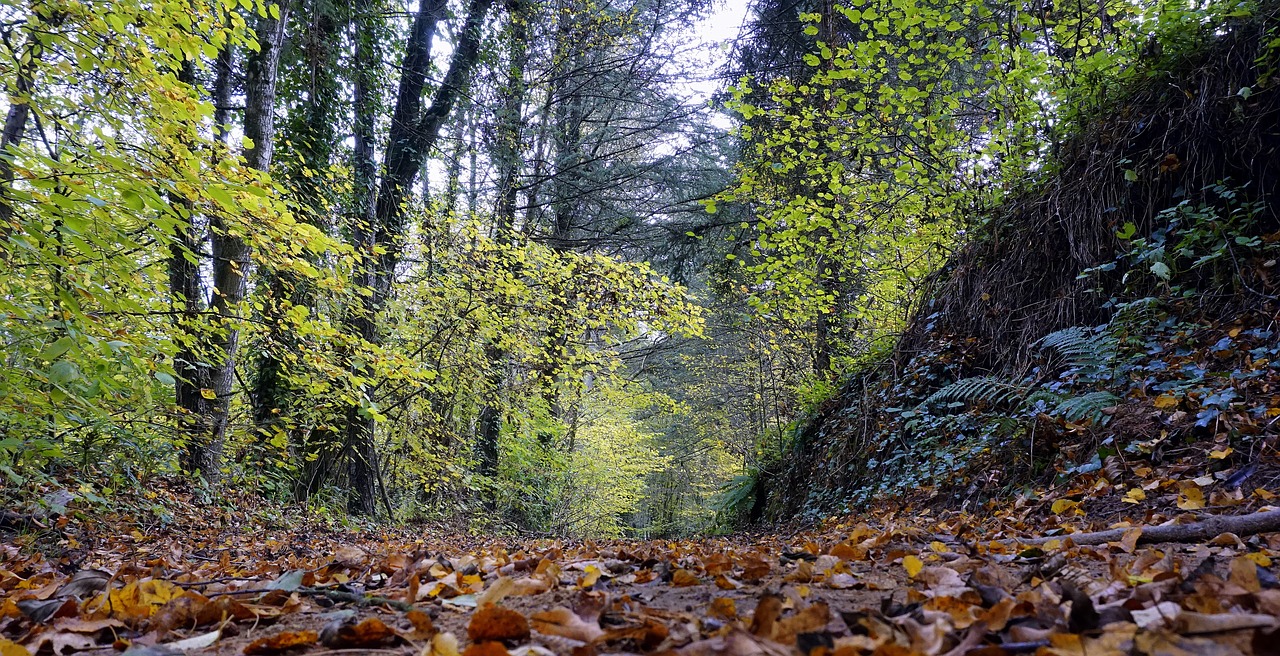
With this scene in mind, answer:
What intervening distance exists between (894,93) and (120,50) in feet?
21.9

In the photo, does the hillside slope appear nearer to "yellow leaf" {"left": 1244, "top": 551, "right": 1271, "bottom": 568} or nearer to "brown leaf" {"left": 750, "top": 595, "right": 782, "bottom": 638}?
"yellow leaf" {"left": 1244, "top": 551, "right": 1271, "bottom": 568}

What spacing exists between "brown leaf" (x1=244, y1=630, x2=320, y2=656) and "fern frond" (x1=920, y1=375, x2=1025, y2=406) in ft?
16.2

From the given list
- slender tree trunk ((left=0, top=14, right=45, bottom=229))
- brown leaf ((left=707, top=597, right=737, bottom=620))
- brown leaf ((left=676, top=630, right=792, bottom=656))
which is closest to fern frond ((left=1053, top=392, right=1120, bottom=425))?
brown leaf ((left=707, top=597, right=737, bottom=620))

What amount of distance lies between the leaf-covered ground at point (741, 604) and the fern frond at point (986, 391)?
205 centimetres

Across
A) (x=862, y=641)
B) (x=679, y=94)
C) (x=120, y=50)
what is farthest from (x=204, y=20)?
(x=679, y=94)

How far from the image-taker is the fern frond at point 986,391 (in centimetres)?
506

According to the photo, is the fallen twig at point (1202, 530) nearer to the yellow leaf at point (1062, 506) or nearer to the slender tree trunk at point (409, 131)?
the yellow leaf at point (1062, 506)

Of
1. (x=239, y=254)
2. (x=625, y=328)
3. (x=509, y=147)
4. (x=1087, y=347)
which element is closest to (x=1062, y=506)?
(x=1087, y=347)

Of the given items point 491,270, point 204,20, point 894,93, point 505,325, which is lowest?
point 505,325

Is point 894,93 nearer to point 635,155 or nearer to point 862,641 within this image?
point 862,641

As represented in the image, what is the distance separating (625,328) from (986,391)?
7003mm

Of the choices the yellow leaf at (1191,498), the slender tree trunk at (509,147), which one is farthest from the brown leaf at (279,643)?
the slender tree trunk at (509,147)

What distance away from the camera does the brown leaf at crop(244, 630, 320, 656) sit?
1446mm

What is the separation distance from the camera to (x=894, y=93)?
22.9ft
